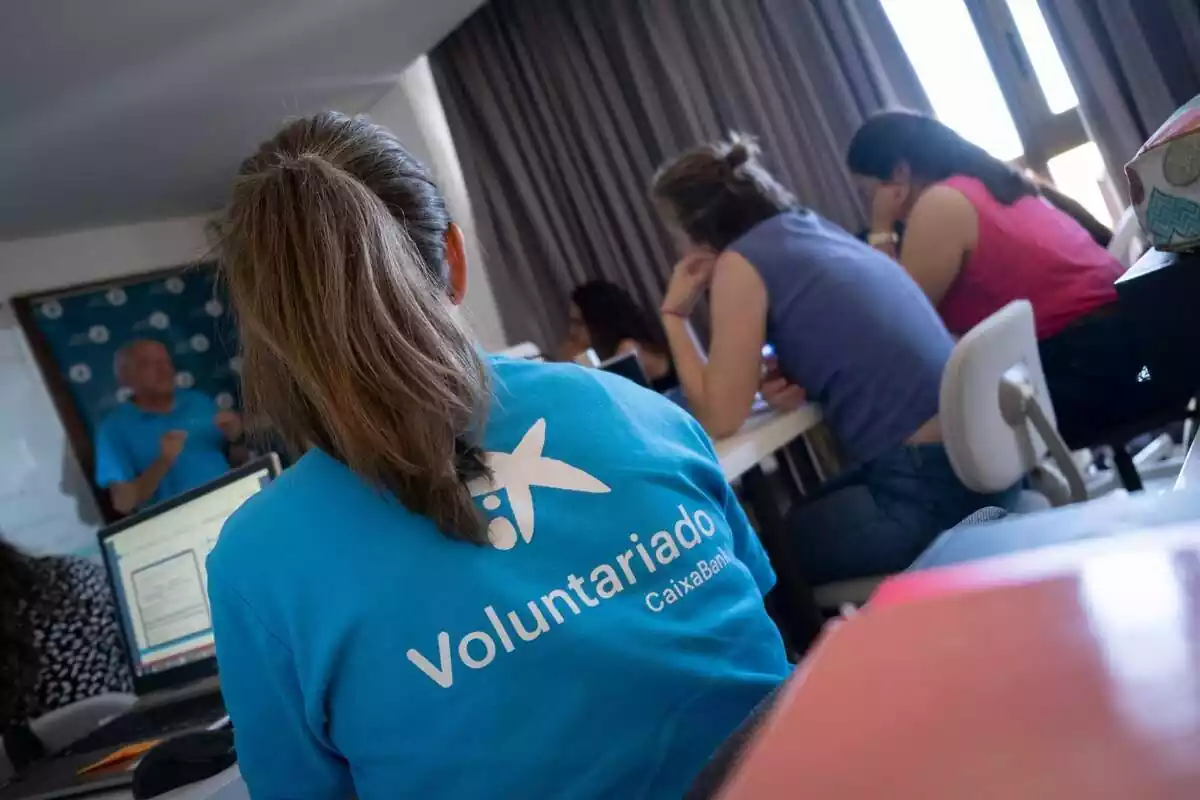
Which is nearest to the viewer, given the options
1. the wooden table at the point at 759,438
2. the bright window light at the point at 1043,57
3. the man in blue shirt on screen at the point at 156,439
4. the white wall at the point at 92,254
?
the wooden table at the point at 759,438

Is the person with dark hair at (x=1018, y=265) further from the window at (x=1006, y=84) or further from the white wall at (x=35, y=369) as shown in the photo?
the white wall at (x=35, y=369)

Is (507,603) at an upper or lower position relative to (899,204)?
lower

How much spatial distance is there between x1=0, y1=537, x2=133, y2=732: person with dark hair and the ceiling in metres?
0.98

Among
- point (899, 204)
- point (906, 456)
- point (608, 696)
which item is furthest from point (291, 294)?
point (899, 204)

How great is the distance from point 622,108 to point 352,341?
3.13 meters

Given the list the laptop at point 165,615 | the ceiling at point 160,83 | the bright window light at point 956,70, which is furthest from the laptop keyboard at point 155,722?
the bright window light at point 956,70

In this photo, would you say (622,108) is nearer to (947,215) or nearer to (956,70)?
(956,70)

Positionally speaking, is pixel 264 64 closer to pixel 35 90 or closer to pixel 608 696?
pixel 35 90

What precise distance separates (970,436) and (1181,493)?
104cm

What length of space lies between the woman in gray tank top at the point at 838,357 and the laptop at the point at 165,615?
0.89 metres

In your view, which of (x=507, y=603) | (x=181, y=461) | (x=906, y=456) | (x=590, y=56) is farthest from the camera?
(x=181, y=461)

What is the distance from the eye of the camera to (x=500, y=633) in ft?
2.15

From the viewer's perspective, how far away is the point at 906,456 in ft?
5.48

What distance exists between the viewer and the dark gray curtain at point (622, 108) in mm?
3184
